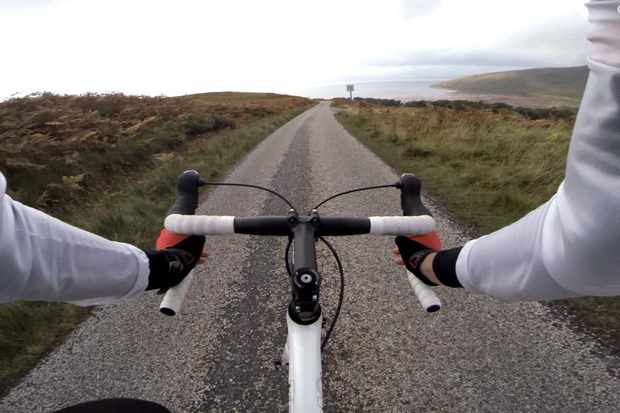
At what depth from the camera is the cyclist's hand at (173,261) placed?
51.9 inches

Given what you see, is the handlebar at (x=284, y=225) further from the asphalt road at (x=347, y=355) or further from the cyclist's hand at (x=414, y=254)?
the asphalt road at (x=347, y=355)

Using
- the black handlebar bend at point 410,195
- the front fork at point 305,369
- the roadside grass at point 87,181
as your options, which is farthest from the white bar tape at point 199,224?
the roadside grass at point 87,181

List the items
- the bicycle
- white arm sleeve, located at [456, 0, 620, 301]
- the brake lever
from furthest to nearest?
the brake lever
the bicycle
white arm sleeve, located at [456, 0, 620, 301]

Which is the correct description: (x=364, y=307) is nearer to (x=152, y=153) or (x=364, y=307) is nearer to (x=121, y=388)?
(x=121, y=388)

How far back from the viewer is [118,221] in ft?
15.7

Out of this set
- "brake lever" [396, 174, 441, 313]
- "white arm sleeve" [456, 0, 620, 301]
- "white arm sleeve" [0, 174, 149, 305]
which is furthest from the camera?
"brake lever" [396, 174, 441, 313]

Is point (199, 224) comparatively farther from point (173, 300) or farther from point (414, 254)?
point (414, 254)

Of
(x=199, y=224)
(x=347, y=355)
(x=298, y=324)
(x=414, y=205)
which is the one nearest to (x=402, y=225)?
(x=414, y=205)

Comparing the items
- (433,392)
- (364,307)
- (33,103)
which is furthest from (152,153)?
(433,392)

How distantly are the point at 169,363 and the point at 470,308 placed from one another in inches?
88.3

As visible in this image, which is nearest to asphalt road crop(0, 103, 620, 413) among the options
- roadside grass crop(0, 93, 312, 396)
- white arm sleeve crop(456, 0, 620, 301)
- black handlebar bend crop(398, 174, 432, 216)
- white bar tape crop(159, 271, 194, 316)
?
roadside grass crop(0, 93, 312, 396)

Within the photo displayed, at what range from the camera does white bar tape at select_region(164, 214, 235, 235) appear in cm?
125

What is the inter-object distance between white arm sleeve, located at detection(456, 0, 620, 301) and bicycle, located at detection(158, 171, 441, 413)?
35 cm

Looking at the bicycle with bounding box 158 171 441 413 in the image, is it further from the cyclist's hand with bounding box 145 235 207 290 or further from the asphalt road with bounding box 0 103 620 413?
the asphalt road with bounding box 0 103 620 413
